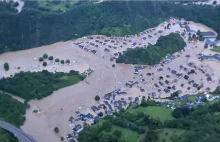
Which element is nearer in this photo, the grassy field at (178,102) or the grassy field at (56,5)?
the grassy field at (178,102)

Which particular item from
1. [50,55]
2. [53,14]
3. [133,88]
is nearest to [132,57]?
[133,88]

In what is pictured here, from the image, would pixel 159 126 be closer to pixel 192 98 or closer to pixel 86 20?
pixel 192 98

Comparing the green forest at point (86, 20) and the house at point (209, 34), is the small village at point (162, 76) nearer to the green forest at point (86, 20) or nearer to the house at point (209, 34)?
the house at point (209, 34)

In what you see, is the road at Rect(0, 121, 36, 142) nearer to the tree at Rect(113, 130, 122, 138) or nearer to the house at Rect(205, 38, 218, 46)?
the tree at Rect(113, 130, 122, 138)

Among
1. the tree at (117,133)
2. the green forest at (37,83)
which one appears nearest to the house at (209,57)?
the green forest at (37,83)

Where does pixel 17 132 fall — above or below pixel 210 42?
below

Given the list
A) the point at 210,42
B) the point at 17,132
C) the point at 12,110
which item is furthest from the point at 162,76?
the point at 17,132
